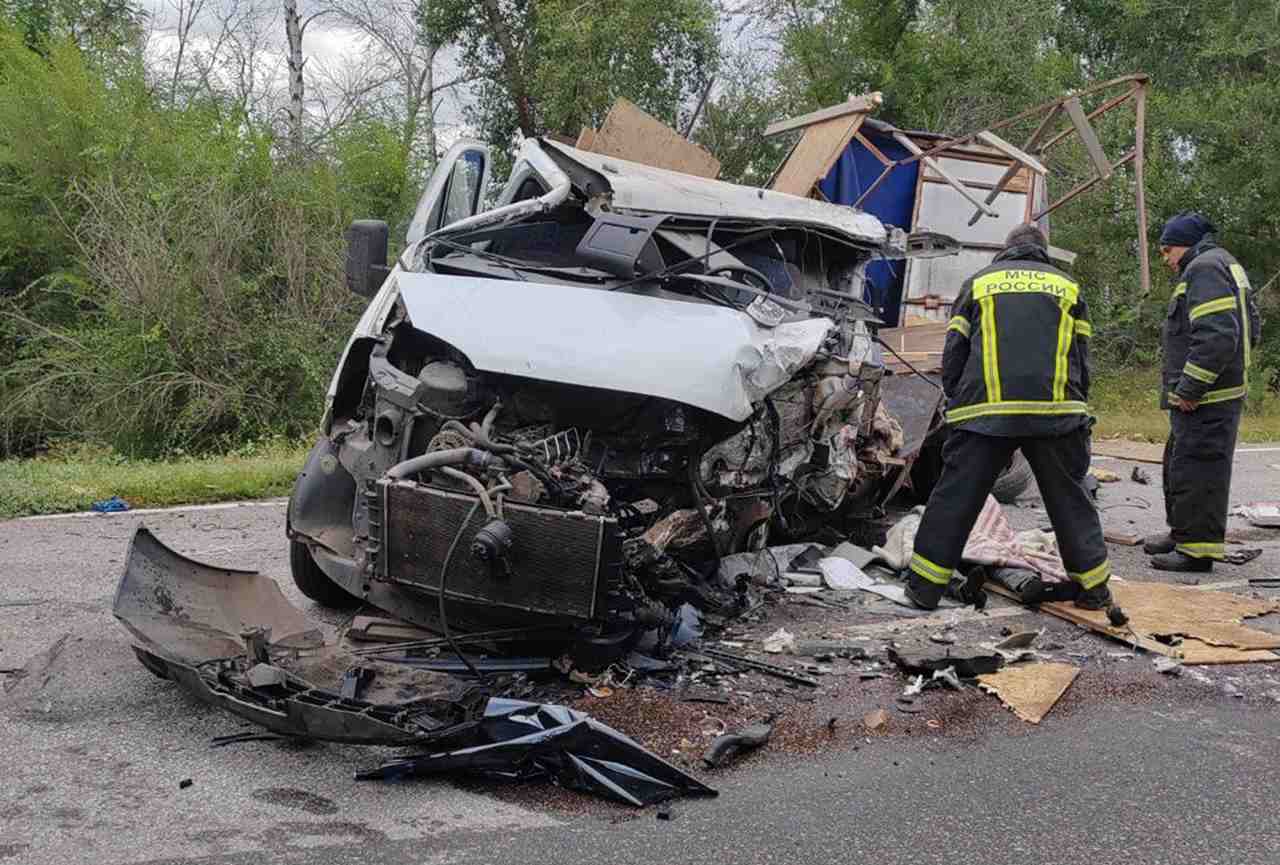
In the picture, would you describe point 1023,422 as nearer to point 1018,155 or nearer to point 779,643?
point 779,643

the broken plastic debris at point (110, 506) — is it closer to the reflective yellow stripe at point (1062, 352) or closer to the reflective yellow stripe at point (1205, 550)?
the reflective yellow stripe at point (1062, 352)

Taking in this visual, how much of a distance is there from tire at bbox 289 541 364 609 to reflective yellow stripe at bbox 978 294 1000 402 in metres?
2.74

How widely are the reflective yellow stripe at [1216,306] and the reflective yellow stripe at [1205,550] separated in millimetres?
1132

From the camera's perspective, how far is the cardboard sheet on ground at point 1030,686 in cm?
349

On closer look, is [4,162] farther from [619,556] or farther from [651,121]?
[619,556]

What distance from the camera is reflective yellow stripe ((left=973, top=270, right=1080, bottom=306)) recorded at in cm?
452

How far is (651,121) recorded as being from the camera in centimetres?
628

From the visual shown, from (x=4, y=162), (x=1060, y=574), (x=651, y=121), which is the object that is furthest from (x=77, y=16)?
(x=1060, y=574)

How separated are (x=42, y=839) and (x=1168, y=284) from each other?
17245 millimetres

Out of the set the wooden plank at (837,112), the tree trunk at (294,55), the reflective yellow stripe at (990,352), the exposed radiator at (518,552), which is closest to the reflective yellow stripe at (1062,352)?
the reflective yellow stripe at (990,352)

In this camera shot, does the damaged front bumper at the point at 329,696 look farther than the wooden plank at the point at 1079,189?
No

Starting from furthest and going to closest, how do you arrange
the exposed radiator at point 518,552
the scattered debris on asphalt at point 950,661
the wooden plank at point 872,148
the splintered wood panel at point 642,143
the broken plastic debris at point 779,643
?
the wooden plank at point 872,148
the splintered wood panel at point 642,143
the broken plastic debris at point 779,643
the scattered debris on asphalt at point 950,661
the exposed radiator at point 518,552

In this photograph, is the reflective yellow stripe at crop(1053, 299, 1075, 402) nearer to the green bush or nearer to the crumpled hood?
the crumpled hood

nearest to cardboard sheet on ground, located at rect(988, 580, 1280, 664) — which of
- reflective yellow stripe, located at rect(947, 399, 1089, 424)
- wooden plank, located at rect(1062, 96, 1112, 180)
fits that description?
reflective yellow stripe, located at rect(947, 399, 1089, 424)
